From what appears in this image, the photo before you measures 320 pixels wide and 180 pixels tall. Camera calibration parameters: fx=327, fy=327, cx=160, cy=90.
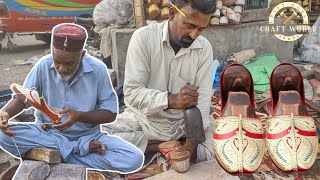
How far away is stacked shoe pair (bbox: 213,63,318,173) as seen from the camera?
1142mm

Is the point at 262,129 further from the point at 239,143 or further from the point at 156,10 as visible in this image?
the point at 156,10

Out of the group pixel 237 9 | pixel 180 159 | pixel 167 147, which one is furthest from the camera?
pixel 237 9

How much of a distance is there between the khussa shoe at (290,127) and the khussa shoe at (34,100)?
0.79m

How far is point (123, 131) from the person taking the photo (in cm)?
194

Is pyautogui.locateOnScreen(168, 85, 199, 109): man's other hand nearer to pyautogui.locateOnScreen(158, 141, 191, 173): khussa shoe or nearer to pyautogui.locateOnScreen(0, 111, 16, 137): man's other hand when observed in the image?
pyautogui.locateOnScreen(158, 141, 191, 173): khussa shoe

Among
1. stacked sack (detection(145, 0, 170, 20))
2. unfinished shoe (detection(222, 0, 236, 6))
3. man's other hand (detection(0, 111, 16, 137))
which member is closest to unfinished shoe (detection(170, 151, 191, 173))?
man's other hand (detection(0, 111, 16, 137))

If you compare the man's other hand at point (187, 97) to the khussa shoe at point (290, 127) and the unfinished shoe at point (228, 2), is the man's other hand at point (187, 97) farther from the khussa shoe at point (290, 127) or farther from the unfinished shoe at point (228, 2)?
the unfinished shoe at point (228, 2)

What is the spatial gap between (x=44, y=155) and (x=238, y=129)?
72cm

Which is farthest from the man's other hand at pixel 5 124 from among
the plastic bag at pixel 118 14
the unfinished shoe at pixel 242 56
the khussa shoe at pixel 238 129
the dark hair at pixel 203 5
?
the unfinished shoe at pixel 242 56

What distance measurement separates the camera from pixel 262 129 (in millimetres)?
1242

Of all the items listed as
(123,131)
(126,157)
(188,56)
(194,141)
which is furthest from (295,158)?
(123,131)

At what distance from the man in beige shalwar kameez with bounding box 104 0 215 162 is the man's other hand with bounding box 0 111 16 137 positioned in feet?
1.61

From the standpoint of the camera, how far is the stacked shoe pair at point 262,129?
3.75 ft

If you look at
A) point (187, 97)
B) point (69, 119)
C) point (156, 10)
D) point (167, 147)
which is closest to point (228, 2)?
point (156, 10)
